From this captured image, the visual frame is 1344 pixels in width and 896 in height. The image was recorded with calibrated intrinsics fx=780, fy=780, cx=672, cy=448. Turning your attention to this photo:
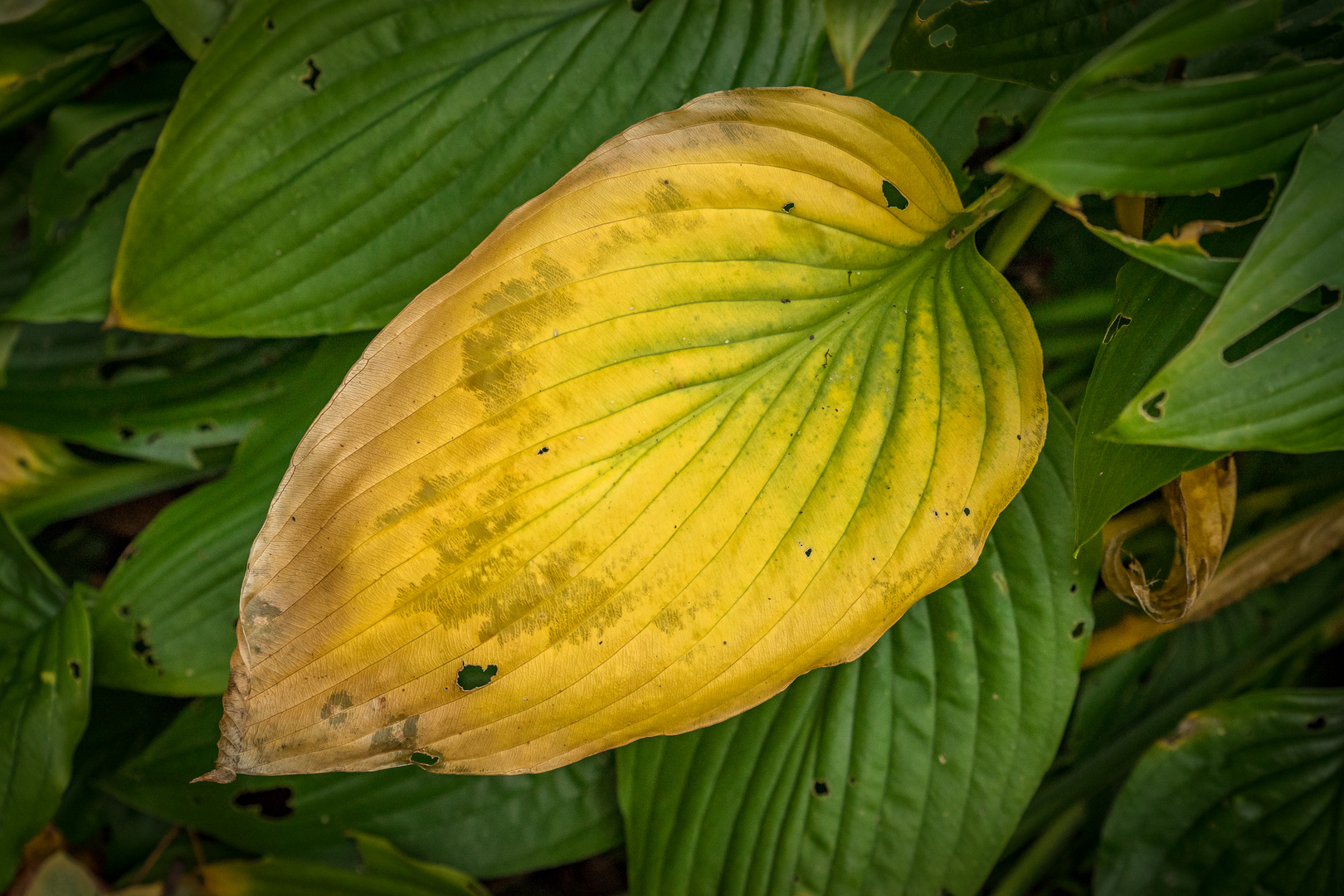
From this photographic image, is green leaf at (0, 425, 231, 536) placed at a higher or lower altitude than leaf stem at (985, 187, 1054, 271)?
higher

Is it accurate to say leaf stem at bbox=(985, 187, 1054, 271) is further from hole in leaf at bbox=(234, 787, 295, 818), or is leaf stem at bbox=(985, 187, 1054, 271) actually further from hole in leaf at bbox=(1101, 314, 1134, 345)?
hole in leaf at bbox=(234, 787, 295, 818)

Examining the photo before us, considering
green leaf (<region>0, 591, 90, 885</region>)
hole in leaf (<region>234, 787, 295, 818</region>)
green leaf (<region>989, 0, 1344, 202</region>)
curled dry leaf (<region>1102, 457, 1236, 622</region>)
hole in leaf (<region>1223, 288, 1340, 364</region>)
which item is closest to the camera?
green leaf (<region>989, 0, 1344, 202</region>)

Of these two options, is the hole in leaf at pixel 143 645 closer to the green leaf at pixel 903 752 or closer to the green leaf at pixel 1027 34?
the green leaf at pixel 903 752

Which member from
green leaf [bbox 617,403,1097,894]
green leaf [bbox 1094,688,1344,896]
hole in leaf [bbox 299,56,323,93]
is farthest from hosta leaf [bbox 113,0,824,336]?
green leaf [bbox 1094,688,1344,896]

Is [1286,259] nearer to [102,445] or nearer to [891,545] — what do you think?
[891,545]

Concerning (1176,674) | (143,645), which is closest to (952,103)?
(1176,674)

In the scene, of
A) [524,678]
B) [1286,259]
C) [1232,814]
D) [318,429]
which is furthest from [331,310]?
[1232,814]
